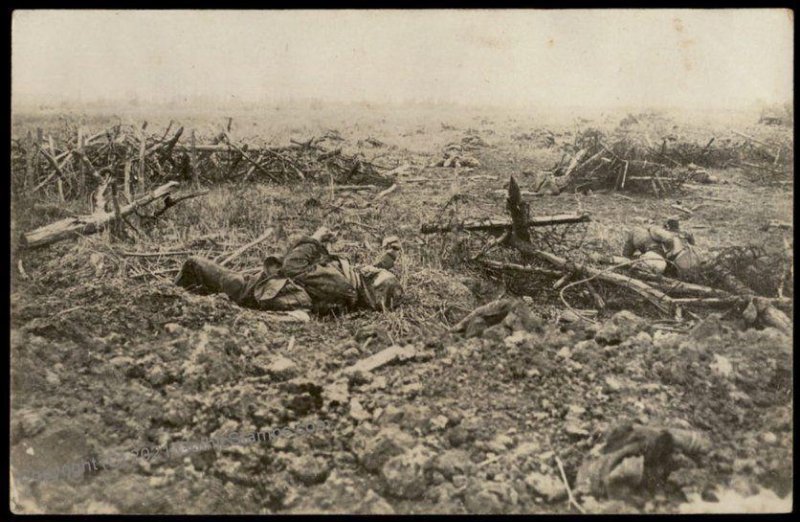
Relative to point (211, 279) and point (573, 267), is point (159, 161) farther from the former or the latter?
point (573, 267)

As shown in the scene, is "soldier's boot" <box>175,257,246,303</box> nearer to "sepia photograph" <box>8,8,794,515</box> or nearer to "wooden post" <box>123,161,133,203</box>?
"sepia photograph" <box>8,8,794,515</box>

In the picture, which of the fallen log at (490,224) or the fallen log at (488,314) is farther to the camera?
the fallen log at (490,224)

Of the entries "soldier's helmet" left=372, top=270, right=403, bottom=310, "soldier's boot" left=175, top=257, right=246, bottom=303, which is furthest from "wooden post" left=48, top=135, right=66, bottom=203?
"soldier's helmet" left=372, top=270, right=403, bottom=310

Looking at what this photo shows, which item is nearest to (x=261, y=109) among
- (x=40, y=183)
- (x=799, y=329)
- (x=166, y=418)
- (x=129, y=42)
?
(x=129, y=42)

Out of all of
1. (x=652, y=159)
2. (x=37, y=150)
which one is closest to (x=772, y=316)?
(x=652, y=159)

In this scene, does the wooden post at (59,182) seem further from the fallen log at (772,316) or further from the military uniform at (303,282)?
the fallen log at (772,316)

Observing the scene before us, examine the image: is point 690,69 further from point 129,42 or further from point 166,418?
point 166,418

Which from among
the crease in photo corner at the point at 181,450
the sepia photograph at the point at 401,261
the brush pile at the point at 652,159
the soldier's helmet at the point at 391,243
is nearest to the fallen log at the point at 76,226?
the sepia photograph at the point at 401,261
